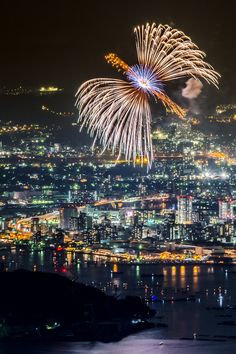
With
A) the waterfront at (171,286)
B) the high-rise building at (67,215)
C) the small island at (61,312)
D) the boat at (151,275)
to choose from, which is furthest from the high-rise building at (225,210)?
the small island at (61,312)

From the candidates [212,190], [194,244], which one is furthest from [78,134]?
[194,244]

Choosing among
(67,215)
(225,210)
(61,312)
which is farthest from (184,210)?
(61,312)

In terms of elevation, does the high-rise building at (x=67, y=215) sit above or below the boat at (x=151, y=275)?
above

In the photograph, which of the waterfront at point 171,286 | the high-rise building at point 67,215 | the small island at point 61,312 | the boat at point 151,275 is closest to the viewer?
the small island at point 61,312

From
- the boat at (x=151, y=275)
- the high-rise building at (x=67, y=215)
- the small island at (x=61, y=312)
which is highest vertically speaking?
the high-rise building at (x=67, y=215)

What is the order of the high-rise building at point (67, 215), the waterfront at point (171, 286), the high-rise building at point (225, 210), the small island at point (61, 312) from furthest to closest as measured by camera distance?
1. the high-rise building at point (225, 210)
2. the high-rise building at point (67, 215)
3. the waterfront at point (171, 286)
4. the small island at point (61, 312)

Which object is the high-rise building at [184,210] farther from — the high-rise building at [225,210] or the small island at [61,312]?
the small island at [61,312]

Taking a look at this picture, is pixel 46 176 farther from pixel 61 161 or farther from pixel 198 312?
pixel 198 312
